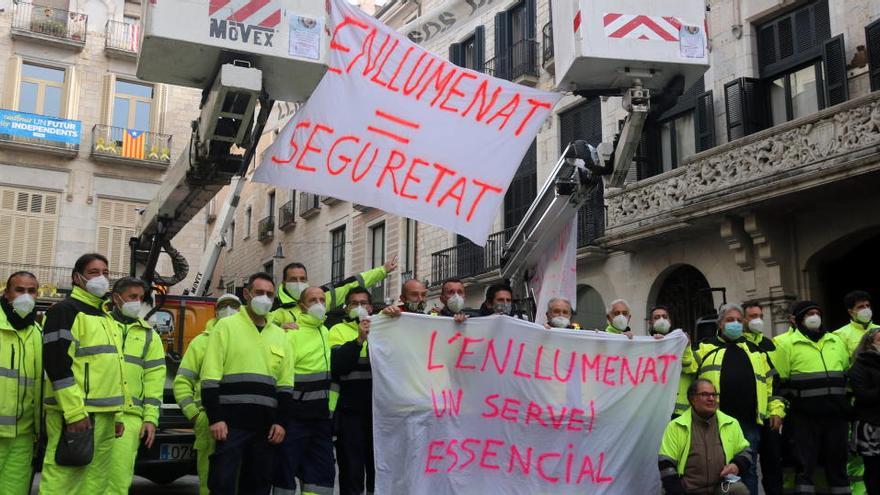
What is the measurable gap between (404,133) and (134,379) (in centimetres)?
285

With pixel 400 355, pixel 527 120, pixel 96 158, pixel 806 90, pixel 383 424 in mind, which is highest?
pixel 96 158

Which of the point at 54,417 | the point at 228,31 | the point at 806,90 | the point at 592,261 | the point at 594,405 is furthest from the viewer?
the point at 592,261

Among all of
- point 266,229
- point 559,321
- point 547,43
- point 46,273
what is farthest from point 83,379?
point 266,229

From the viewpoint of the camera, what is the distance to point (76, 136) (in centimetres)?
2661

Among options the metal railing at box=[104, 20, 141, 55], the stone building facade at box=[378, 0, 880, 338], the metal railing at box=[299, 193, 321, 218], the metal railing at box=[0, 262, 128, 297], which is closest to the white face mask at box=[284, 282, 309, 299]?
the stone building facade at box=[378, 0, 880, 338]

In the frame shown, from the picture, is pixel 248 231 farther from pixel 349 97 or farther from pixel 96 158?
pixel 349 97

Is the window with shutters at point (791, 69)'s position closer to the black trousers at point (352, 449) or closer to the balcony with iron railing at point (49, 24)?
the black trousers at point (352, 449)

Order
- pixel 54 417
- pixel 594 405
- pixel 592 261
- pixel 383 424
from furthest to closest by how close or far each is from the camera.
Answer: pixel 592 261 → pixel 594 405 → pixel 383 424 → pixel 54 417

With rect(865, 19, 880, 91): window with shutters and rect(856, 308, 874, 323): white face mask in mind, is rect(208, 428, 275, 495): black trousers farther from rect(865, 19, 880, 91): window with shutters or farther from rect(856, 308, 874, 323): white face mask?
rect(865, 19, 880, 91): window with shutters

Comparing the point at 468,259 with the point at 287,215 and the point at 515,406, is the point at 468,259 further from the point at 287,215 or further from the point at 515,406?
the point at 515,406

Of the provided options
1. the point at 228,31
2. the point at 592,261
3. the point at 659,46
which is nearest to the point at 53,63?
the point at 592,261

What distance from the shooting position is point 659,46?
6.07 m

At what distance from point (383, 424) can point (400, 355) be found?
Result: 547 mm

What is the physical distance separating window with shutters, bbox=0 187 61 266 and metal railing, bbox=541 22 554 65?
1542cm
